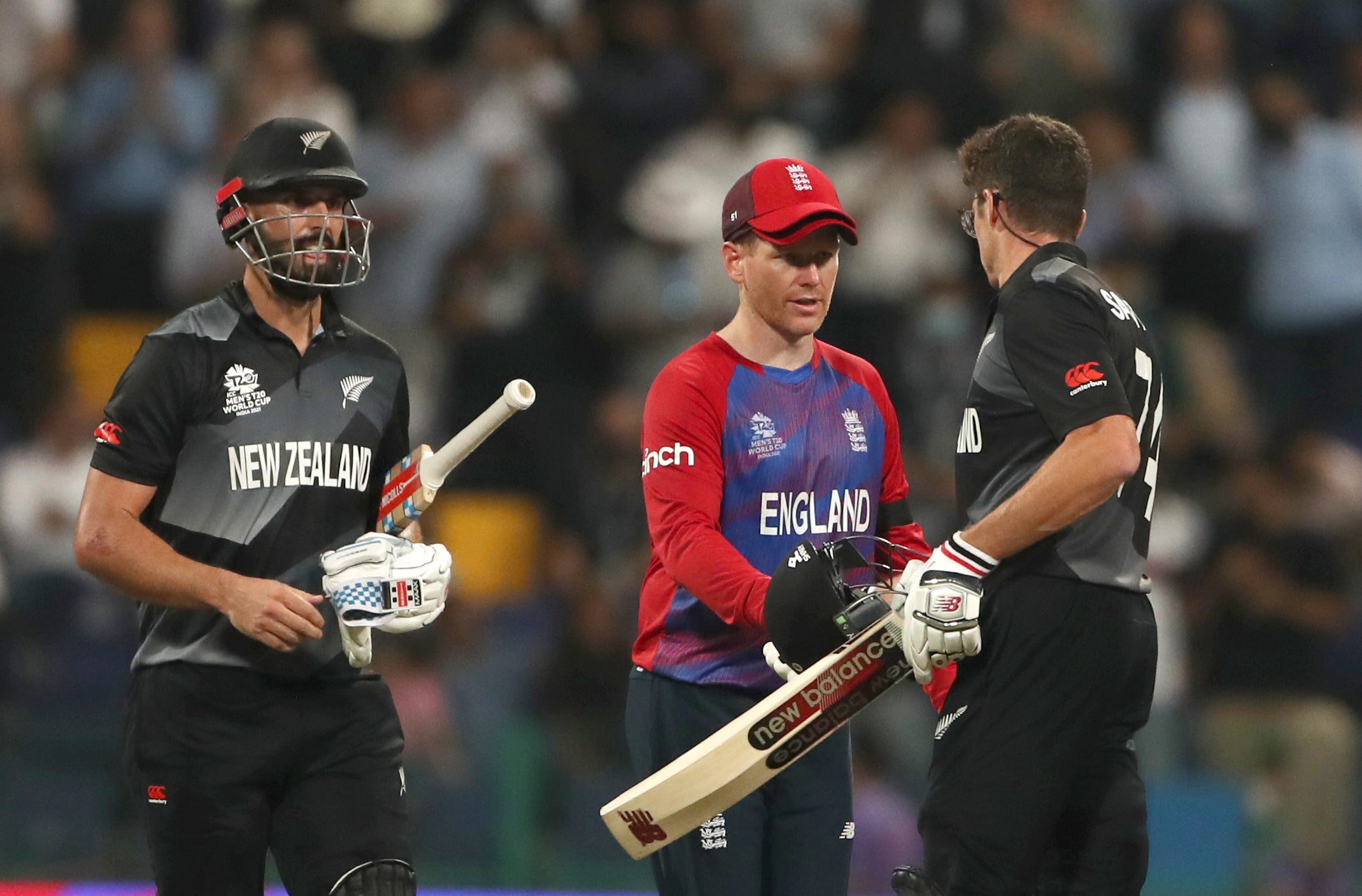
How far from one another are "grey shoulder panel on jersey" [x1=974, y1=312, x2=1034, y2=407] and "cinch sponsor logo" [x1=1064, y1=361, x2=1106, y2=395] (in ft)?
0.38

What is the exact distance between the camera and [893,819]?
7434 mm

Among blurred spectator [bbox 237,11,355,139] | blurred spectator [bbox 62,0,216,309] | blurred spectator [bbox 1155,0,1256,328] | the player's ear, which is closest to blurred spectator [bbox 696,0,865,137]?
blurred spectator [bbox 1155,0,1256,328]

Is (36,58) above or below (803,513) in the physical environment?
above

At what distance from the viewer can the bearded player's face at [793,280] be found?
4.18m

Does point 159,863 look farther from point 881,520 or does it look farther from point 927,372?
point 927,372

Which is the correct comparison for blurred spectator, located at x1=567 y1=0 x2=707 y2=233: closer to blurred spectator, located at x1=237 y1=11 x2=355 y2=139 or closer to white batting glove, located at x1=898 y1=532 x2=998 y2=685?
blurred spectator, located at x1=237 y1=11 x2=355 y2=139

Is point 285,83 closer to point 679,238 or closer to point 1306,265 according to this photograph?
point 679,238

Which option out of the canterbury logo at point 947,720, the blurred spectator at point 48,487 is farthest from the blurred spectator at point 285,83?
the canterbury logo at point 947,720

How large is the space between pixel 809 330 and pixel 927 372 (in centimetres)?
461

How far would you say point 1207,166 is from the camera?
32.1ft

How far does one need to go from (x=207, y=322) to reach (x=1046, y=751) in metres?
2.07

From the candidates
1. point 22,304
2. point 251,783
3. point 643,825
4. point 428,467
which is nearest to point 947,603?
point 643,825

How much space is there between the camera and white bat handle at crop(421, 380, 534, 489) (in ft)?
12.7

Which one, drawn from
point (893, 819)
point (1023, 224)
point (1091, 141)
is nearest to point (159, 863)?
point (1023, 224)
